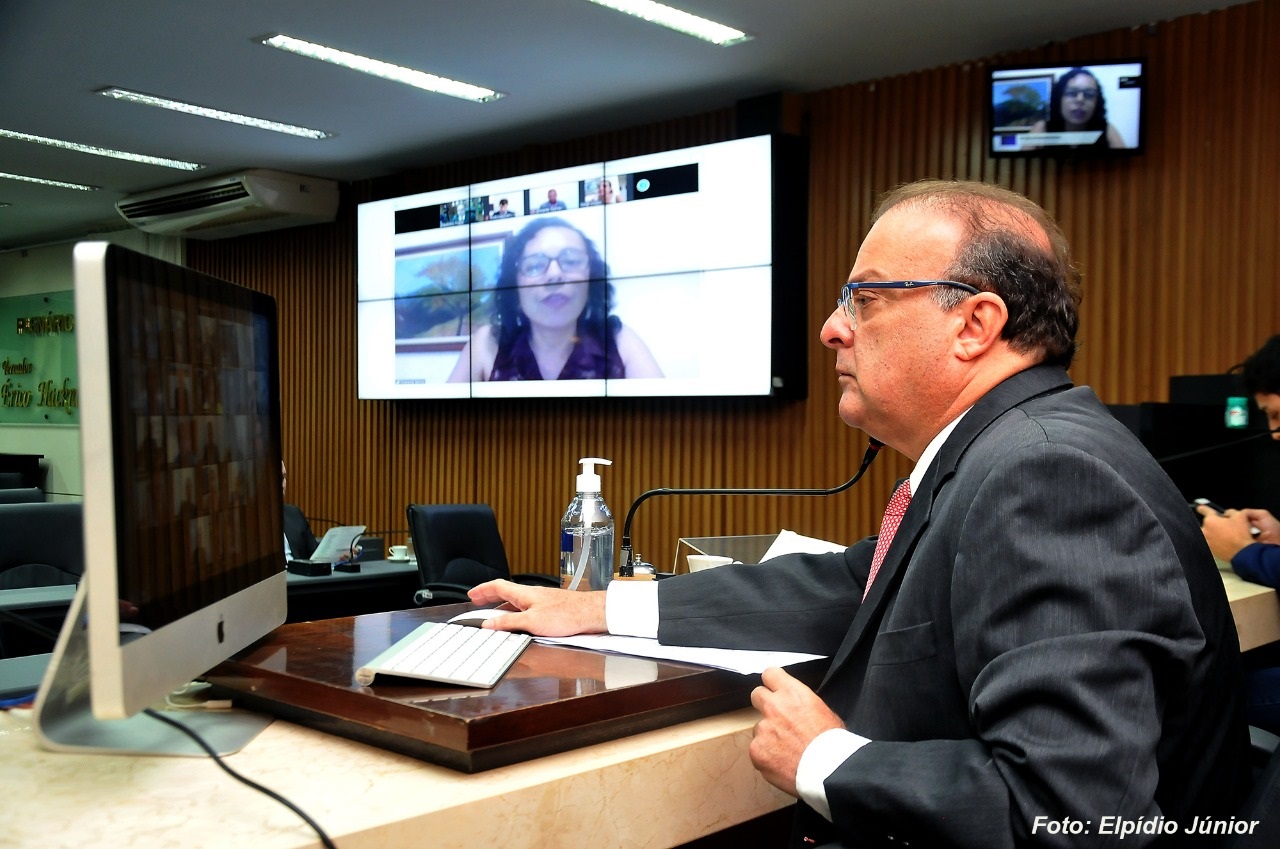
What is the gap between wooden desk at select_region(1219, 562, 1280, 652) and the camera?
2264 mm

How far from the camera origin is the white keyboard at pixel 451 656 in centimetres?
100

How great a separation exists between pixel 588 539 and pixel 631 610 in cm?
72

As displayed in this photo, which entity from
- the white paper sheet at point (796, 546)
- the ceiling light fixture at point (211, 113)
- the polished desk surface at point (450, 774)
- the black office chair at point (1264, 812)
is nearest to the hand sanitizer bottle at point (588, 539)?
the white paper sheet at point (796, 546)

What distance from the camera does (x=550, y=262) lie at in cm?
605

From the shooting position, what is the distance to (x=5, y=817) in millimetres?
807

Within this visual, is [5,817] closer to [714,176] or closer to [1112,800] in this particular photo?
[1112,800]

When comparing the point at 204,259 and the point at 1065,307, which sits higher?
the point at 204,259

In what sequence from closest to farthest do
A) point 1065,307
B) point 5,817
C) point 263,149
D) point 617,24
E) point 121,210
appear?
point 5,817 < point 1065,307 < point 617,24 < point 263,149 < point 121,210

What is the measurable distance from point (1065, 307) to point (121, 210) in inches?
347

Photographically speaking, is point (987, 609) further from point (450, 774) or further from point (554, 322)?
point (554, 322)

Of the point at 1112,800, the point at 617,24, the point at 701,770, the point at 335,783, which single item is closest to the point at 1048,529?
the point at 1112,800

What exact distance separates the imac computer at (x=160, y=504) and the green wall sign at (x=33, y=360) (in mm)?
9868

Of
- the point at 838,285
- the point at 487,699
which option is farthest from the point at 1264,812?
the point at 838,285

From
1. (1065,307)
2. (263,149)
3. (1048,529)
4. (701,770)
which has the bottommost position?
(701,770)
